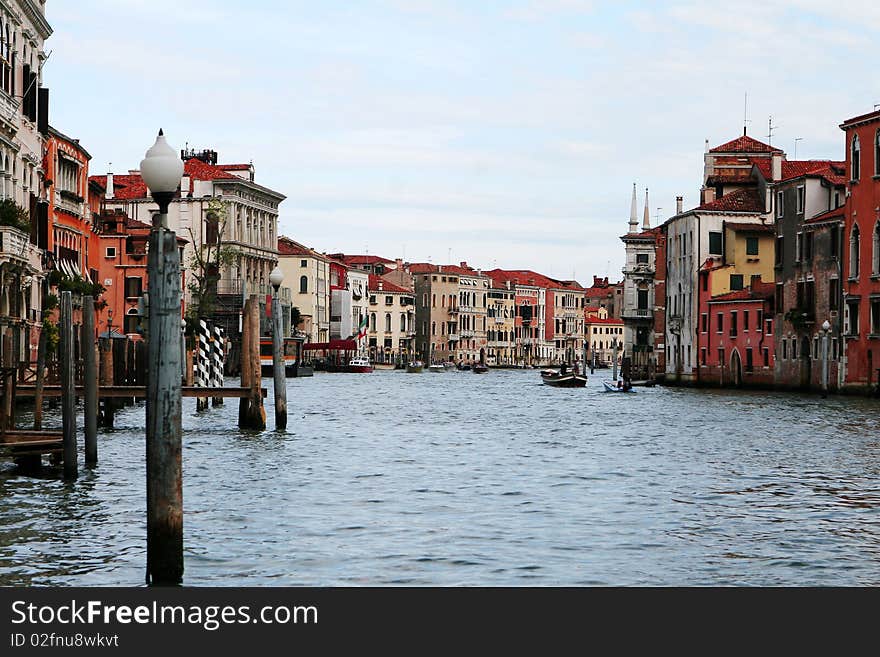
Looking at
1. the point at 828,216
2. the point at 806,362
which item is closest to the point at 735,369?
the point at 806,362

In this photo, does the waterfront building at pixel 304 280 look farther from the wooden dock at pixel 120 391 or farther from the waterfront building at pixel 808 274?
the wooden dock at pixel 120 391

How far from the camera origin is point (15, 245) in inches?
1336

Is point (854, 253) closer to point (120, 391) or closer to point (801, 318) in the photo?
point (801, 318)

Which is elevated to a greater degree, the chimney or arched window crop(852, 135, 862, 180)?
the chimney

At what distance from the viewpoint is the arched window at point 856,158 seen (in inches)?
2093

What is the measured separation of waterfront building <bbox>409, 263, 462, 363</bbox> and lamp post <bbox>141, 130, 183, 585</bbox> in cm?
14476

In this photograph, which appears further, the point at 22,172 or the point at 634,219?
the point at 634,219

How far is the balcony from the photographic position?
109 feet

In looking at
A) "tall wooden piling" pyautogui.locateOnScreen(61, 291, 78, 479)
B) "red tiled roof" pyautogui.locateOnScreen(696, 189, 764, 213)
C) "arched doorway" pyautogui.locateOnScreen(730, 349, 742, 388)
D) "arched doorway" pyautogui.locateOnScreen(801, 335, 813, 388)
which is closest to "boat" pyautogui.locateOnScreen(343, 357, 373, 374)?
Result: "red tiled roof" pyautogui.locateOnScreen(696, 189, 764, 213)

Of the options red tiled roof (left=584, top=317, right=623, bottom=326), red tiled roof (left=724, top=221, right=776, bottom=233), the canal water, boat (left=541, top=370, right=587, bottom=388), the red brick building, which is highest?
red tiled roof (left=724, top=221, right=776, bottom=233)

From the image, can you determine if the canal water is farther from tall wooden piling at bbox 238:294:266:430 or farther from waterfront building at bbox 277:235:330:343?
waterfront building at bbox 277:235:330:343

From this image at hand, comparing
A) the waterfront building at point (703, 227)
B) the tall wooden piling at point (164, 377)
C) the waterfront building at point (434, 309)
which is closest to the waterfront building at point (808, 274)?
the waterfront building at point (703, 227)

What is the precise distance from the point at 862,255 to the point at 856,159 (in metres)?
3.47

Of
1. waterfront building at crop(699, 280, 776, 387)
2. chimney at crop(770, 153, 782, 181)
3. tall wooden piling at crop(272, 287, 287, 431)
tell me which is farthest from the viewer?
chimney at crop(770, 153, 782, 181)
